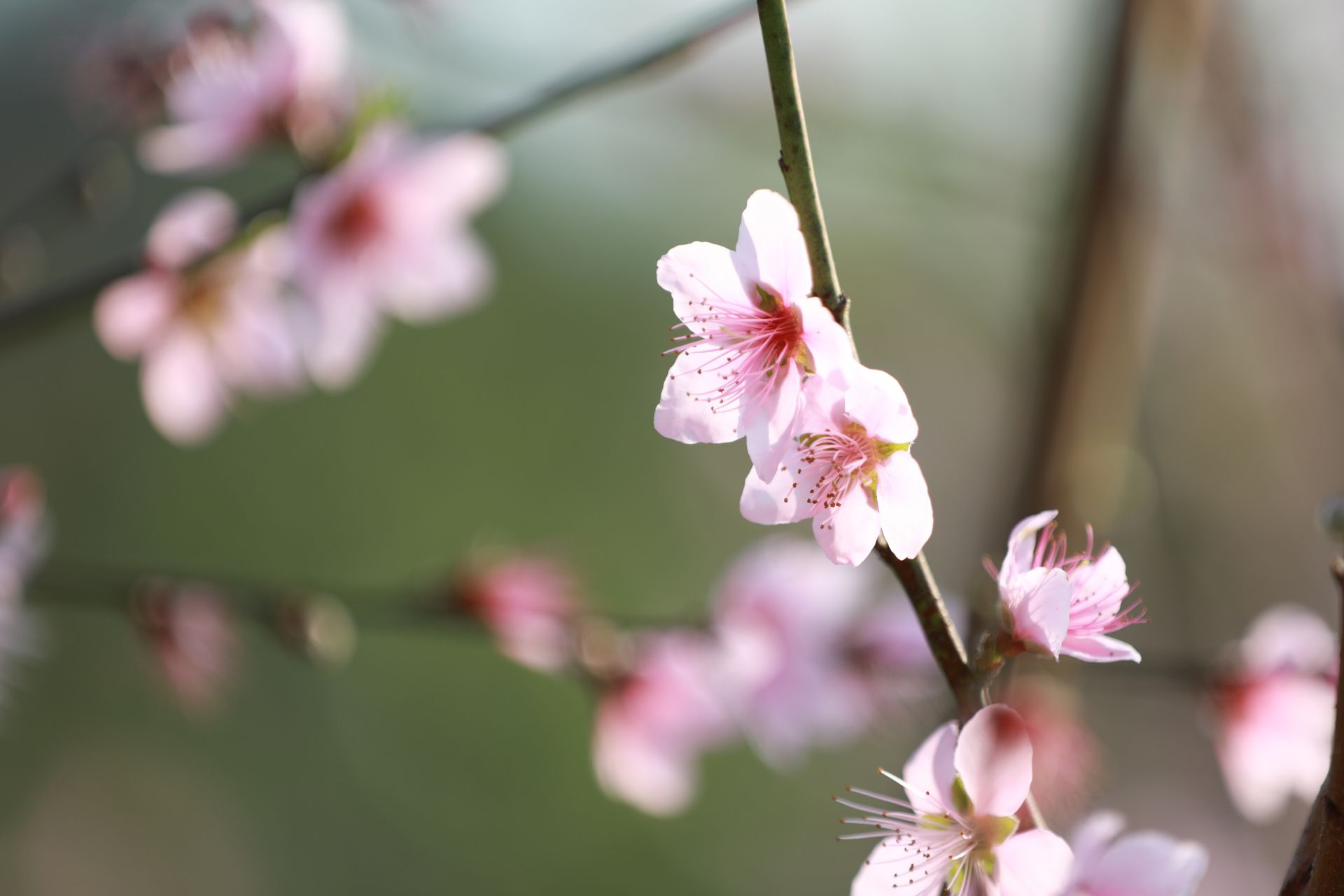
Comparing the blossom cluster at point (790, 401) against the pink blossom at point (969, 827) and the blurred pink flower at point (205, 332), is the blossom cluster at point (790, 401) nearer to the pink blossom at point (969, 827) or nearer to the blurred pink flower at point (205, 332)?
the pink blossom at point (969, 827)

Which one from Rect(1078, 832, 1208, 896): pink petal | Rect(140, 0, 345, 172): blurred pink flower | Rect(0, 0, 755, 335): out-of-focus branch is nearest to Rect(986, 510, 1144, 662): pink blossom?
Rect(1078, 832, 1208, 896): pink petal

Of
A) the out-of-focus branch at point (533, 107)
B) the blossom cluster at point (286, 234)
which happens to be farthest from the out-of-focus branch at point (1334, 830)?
the blossom cluster at point (286, 234)

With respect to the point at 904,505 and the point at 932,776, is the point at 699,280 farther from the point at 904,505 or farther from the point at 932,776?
the point at 932,776

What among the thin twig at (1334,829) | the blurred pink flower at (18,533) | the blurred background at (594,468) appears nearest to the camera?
the thin twig at (1334,829)

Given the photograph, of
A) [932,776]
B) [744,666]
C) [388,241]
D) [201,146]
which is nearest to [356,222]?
[388,241]

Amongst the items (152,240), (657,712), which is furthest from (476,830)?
(152,240)

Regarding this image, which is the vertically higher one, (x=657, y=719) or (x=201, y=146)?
(x=201, y=146)
